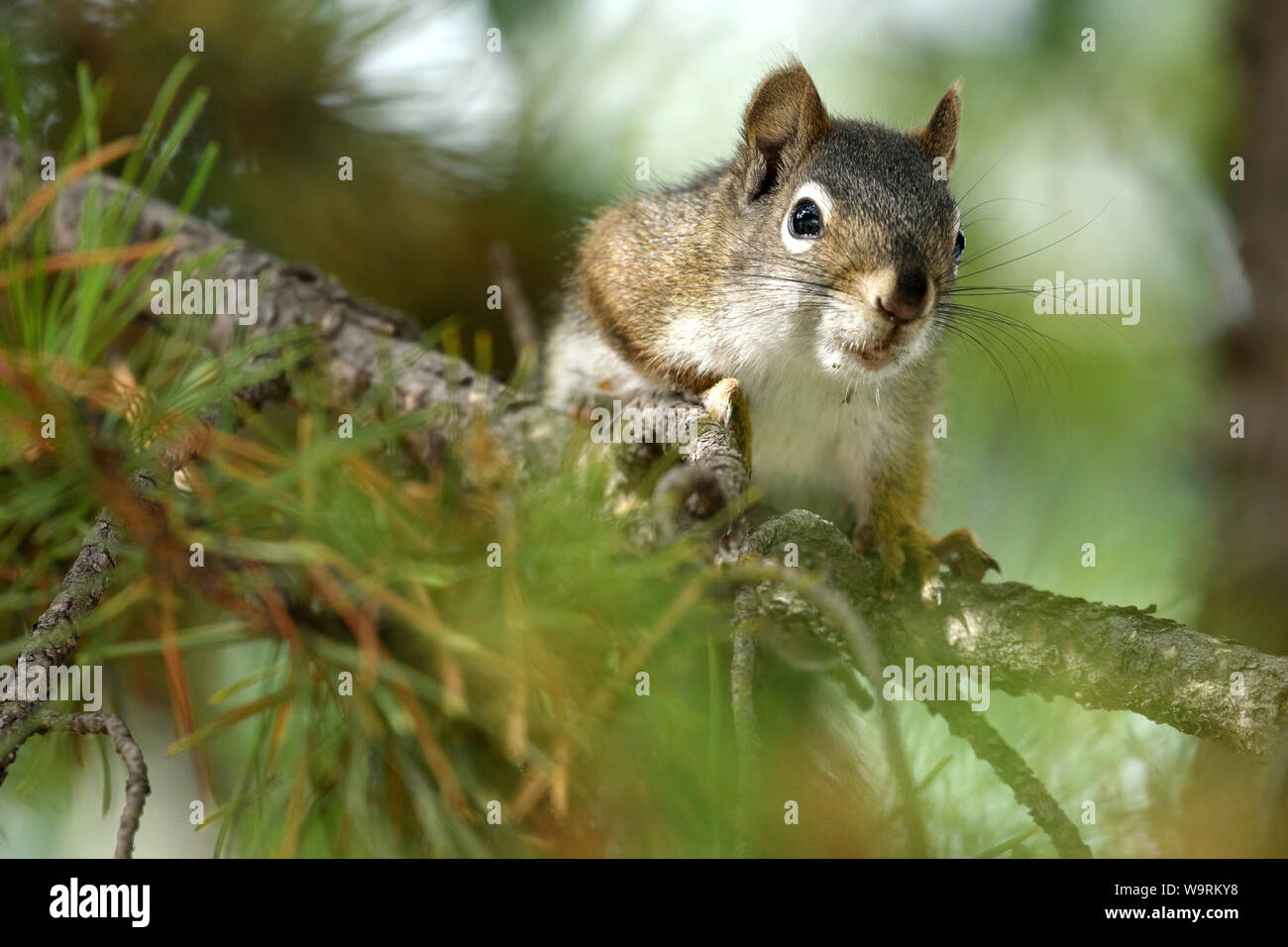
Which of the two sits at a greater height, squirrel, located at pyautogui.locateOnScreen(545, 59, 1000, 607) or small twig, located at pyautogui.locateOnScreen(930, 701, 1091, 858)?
squirrel, located at pyautogui.locateOnScreen(545, 59, 1000, 607)

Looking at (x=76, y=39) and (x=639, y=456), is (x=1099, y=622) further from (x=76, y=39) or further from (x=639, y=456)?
(x=76, y=39)

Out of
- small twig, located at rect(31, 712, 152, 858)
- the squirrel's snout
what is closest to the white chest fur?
the squirrel's snout

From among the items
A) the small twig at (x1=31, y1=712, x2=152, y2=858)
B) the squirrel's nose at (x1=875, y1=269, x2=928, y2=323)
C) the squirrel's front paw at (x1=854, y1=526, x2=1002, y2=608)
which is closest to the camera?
the small twig at (x1=31, y1=712, x2=152, y2=858)

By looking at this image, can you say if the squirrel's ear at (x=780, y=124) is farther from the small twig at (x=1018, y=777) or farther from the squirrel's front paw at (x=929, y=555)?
the small twig at (x=1018, y=777)

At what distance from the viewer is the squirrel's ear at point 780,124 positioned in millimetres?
1585

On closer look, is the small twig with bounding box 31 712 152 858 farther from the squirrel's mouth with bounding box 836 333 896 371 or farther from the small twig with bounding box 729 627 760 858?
the squirrel's mouth with bounding box 836 333 896 371

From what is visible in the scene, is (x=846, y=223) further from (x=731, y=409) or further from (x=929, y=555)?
(x=929, y=555)

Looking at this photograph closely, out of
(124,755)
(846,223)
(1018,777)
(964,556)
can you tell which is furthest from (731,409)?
(124,755)

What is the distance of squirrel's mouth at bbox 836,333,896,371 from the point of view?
1374mm

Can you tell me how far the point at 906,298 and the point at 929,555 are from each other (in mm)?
420

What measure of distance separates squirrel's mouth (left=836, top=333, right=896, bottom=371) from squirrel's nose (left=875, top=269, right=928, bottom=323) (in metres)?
0.04

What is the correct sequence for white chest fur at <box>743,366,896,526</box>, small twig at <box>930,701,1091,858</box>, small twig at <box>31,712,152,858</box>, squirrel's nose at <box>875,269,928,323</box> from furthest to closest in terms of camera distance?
white chest fur at <box>743,366,896,526</box> < squirrel's nose at <box>875,269,928,323</box> < small twig at <box>930,701,1091,858</box> < small twig at <box>31,712,152,858</box>

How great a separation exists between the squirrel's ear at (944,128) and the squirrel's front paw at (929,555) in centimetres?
62

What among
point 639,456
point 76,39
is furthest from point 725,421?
point 76,39
